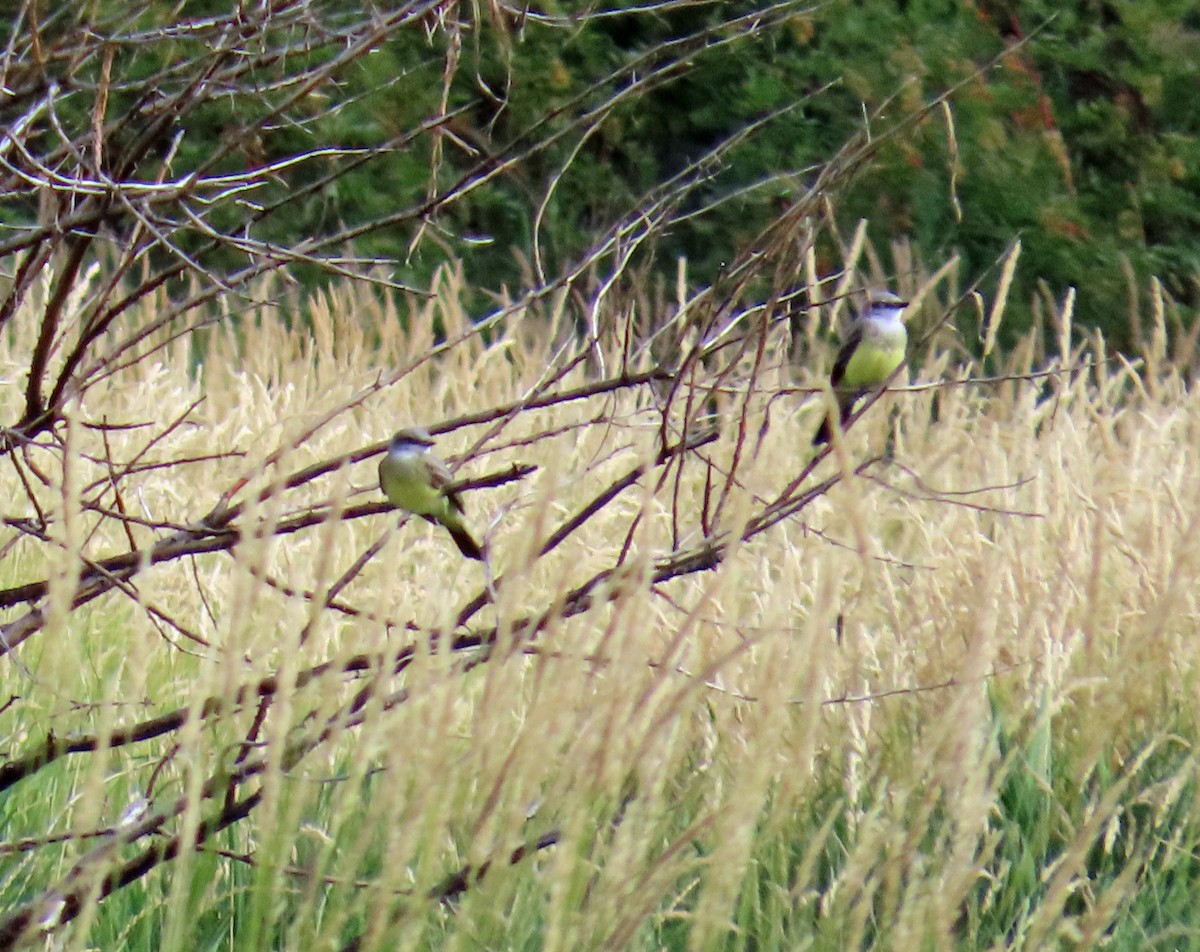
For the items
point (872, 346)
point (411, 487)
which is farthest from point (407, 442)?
point (872, 346)

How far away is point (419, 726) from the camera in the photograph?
1.45m

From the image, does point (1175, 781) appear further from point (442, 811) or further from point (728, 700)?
point (442, 811)

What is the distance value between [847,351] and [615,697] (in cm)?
267

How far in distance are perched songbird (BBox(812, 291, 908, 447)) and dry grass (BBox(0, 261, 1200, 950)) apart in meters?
0.35

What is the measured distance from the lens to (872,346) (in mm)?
3967

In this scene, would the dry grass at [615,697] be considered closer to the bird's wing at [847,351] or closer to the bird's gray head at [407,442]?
the bird's gray head at [407,442]

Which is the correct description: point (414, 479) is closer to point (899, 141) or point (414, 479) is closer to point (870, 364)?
point (870, 364)

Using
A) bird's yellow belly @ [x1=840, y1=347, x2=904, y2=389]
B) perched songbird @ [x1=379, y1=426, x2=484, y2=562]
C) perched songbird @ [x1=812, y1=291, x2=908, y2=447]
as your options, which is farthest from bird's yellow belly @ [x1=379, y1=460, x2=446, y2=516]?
bird's yellow belly @ [x1=840, y1=347, x2=904, y2=389]

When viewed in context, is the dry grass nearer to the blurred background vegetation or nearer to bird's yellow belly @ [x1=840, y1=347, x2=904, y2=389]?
bird's yellow belly @ [x1=840, y1=347, x2=904, y2=389]

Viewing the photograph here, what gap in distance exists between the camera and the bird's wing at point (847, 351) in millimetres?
4008

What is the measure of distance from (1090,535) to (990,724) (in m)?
0.64

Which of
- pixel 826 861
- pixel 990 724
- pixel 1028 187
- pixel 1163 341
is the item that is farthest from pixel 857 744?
pixel 1028 187

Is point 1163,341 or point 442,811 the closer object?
point 442,811

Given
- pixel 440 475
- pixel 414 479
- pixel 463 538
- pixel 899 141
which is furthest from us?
pixel 899 141
